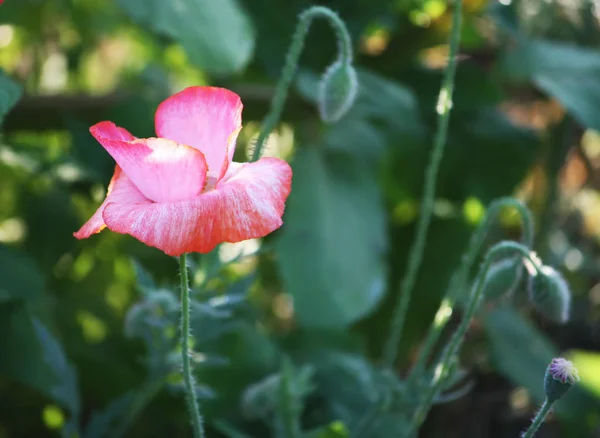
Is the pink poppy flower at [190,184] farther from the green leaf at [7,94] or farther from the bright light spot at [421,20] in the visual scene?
the bright light spot at [421,20]

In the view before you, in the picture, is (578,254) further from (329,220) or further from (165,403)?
(165,403)

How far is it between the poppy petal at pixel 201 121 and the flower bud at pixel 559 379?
1.22 ft

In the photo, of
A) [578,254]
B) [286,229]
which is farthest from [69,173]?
[578,254]

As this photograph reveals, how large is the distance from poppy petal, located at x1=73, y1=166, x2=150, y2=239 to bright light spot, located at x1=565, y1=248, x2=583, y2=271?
144 cm

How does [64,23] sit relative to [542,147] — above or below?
above

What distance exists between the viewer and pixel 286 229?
167 centimetres

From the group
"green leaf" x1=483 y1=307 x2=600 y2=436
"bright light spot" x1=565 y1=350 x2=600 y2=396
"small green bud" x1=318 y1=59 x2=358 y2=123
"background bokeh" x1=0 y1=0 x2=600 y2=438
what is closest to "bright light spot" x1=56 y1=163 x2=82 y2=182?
"background bokeh" x1=0 y1=0 x2=600 y2=438

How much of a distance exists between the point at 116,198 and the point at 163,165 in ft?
0.24

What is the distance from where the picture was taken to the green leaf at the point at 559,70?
5.25 ft

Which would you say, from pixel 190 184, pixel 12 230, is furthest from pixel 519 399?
pixel 190 184

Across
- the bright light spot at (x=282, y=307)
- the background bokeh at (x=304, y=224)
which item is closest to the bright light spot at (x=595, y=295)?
the background bokeh at (x=304, y=224)

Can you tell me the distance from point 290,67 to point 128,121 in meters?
0.86

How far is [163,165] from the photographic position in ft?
2.13

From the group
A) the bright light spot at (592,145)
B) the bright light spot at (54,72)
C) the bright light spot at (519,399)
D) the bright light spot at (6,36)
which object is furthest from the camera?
the bright light spot at (592,145)
